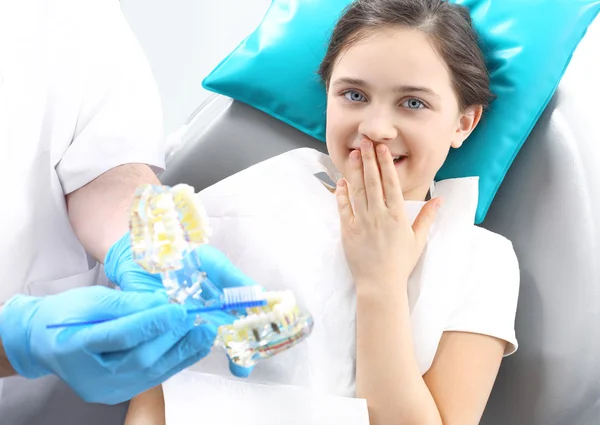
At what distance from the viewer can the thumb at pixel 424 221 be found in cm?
136

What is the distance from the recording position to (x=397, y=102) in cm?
135

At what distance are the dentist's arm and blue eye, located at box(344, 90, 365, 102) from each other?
0.41 m

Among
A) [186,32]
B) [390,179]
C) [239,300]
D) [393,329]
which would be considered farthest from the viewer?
[186,32]

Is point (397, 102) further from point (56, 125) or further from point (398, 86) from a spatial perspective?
point (56, 125)

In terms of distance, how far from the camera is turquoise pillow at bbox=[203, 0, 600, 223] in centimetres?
157

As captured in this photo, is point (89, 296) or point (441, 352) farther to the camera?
point (441, 352)

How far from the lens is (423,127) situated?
1.35 metres

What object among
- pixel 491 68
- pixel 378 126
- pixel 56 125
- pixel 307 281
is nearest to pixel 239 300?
pixel 307 281

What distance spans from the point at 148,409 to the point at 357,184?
0.54 meters

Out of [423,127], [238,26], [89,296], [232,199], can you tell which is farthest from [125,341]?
[238,26]

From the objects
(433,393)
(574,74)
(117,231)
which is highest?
(574,74)

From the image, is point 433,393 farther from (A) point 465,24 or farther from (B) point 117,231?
(A) point 465,24

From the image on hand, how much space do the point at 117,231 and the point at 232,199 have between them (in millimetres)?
233

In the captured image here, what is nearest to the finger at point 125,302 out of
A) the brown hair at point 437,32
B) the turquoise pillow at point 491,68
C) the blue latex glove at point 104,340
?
the blue latex glove at point 104,340
